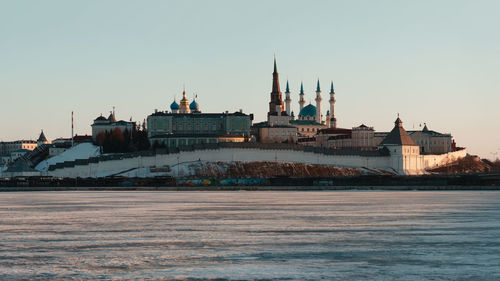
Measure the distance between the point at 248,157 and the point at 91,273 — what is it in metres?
84.7

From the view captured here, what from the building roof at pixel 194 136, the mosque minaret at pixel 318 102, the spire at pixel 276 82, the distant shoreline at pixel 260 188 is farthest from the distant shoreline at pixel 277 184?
the mosque minaret at pixel 318 102

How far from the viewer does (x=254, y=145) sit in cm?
10062

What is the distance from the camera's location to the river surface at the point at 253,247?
48.9 ft

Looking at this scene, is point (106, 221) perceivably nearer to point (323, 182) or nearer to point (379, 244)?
point (379, 244)

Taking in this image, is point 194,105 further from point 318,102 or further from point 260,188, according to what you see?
point 260,188

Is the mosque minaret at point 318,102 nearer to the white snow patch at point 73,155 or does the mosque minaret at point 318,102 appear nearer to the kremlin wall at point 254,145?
the kremlin wall at point 254,145

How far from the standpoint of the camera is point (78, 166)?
98500 mm

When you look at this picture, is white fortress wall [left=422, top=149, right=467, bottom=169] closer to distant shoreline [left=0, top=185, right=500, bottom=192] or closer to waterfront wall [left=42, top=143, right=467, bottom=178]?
waterfront wall [left=42, top=143, right=467, bottom=178]

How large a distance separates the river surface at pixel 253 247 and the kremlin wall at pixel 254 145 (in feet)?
224

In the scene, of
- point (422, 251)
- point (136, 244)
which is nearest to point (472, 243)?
point (422, 251)

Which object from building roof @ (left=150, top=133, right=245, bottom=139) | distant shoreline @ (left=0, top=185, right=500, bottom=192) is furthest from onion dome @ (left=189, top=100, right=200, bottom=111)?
distant shoreline @ (left=0, top=185, right=500, bottom=192)

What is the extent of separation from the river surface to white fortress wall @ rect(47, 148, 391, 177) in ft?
220

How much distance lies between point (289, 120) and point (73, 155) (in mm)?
66447

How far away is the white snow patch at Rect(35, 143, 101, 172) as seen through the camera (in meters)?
119
